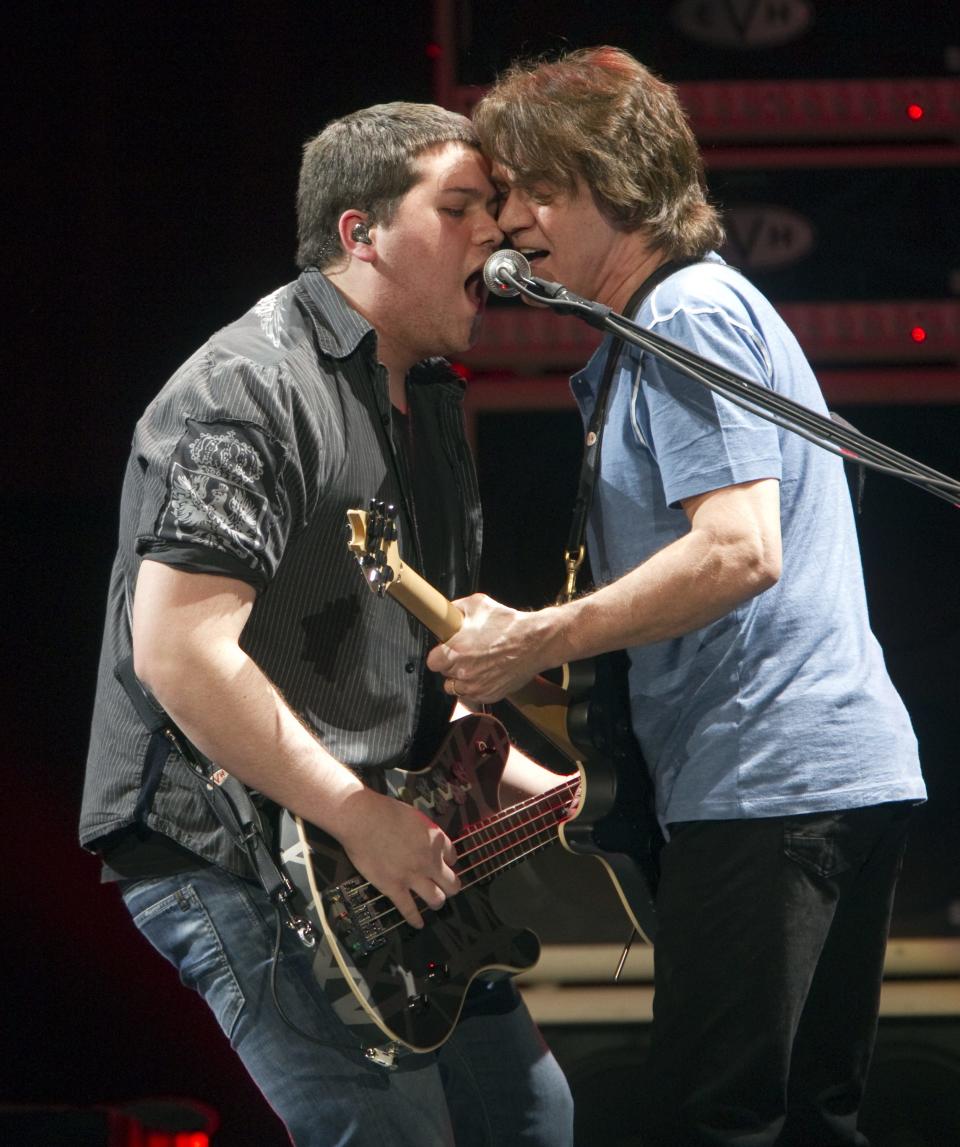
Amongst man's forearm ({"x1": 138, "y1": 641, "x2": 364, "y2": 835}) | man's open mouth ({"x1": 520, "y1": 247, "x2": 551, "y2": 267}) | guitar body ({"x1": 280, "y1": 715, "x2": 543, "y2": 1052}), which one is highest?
man's open mouth ({"x1": 520, "y1": 247, "x2": 551, "y2": 267})

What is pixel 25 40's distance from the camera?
3227 millimetres

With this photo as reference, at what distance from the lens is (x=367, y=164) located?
2287 mm

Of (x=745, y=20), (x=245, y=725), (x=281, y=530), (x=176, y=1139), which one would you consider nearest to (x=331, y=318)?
(x=281, y=530)

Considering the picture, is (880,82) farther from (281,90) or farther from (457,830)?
(457,830)

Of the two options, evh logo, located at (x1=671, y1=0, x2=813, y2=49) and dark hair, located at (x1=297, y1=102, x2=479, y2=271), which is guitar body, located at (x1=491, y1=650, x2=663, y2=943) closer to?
dark hair, located at (x1=297, y1=102, x2=479, y2=271)

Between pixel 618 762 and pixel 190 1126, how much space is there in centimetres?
105

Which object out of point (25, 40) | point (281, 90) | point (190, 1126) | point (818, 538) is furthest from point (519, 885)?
point (25, 40)

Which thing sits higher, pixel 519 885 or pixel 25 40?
pixel 25 40

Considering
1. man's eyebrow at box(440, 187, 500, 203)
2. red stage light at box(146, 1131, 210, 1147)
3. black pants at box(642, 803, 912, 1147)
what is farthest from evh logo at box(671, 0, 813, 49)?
red stage light at box(146, 1131, 210, 1147)

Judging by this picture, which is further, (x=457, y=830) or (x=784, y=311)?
(x=784, y=311)

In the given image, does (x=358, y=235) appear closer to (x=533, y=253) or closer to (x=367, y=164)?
(x=367, y=164)

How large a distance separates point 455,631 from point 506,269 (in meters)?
0.53

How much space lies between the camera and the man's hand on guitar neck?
76.1 inches

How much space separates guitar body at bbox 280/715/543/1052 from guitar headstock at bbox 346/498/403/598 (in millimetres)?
304
